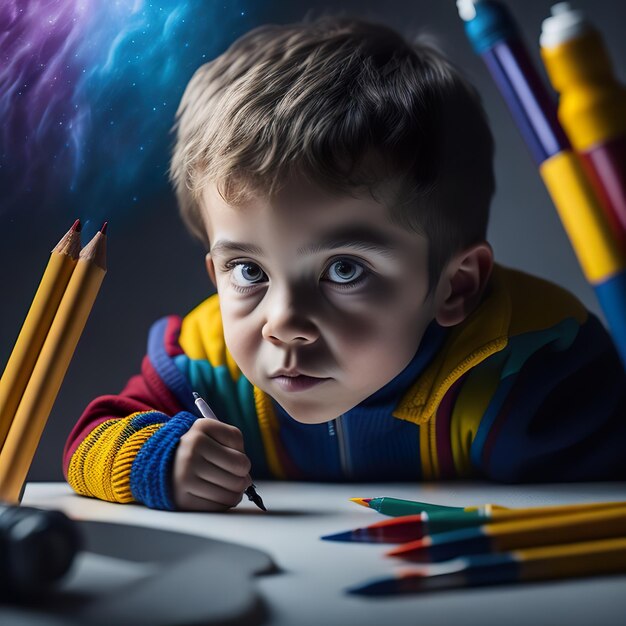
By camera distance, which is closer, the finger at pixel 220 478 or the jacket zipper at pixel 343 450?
the finger at pixel 220 478

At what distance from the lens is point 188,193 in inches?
21.1

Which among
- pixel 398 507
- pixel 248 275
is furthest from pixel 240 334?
pixel 398 507

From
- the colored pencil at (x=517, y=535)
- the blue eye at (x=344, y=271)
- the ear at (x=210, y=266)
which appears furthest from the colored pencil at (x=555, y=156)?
the ear at (x=210, y=266)

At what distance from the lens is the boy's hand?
458 millimetres

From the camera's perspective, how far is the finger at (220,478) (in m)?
0.46

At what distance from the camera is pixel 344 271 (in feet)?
1.56

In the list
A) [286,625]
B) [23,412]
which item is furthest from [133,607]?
[23,412]

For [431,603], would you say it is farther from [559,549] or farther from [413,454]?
[413,454]

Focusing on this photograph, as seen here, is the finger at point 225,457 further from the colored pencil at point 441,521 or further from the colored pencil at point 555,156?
the colored pencil at point 555,156

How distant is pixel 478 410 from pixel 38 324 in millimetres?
267

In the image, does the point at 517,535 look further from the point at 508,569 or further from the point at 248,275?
the point at 248,275

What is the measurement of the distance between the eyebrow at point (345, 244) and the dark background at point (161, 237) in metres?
0.10

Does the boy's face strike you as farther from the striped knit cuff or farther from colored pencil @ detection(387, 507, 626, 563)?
colored pencil @ detection(387, 507, 626, 563)

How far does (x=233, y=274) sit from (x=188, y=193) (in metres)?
0.07
